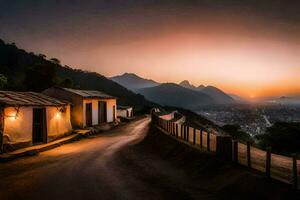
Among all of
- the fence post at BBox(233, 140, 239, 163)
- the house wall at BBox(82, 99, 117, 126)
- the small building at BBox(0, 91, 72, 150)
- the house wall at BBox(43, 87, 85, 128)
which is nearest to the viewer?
the fence post at BBox(233, 140, 239, 163)

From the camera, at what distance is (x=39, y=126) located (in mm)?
26297

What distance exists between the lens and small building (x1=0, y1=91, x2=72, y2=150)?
21531mm

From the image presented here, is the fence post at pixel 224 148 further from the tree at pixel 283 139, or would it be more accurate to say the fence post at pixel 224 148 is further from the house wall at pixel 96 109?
the tree at pixel 283 139

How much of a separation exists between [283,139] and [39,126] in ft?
137

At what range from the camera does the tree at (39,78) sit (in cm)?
6812

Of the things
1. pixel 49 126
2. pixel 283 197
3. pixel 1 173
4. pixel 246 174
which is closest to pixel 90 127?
Answer: pixel 49 126

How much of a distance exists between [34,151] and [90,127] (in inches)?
651

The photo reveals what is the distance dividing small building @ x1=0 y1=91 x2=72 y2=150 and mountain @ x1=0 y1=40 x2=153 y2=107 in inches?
1612

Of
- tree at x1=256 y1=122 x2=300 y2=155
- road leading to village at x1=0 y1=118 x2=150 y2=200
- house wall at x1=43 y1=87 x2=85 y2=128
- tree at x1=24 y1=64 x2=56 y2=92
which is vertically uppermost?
tree at x1=24 y1=64 x2=56 y2=92

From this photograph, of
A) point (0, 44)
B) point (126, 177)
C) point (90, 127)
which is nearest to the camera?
point (126, 177)

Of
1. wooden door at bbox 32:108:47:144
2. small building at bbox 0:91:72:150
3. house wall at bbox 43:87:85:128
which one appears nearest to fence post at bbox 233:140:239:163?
small building at bbox 0:91:72:150

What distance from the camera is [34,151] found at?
21.6 metres

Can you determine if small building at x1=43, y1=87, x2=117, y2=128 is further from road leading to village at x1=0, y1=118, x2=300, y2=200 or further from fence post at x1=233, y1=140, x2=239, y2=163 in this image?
fence post at x1=233, y1=140, x2=239, y2=163

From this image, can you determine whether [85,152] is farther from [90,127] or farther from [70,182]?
[90,127]
